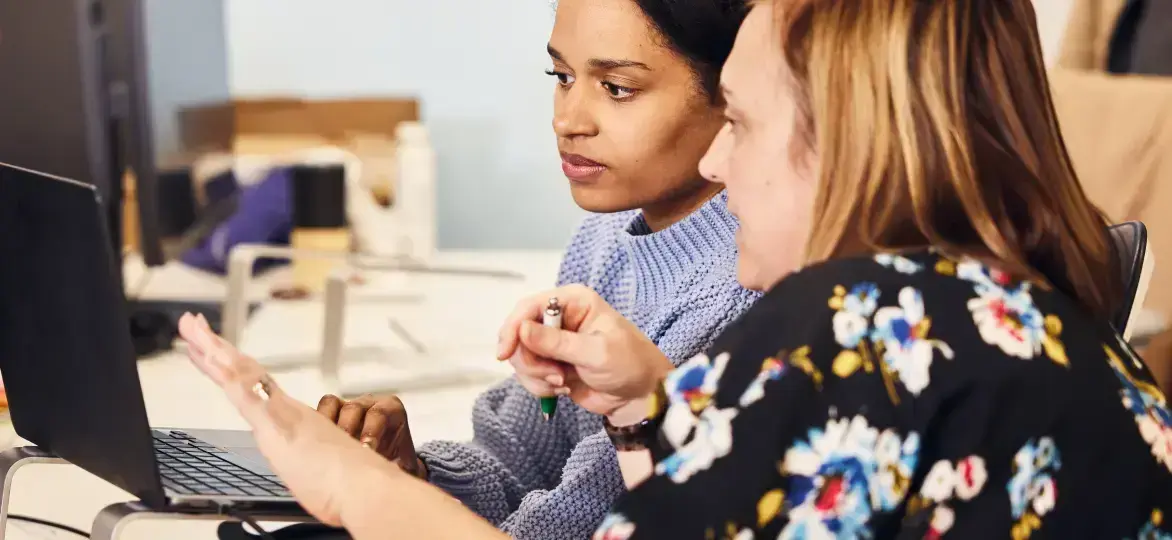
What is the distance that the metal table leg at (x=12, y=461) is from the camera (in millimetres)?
923

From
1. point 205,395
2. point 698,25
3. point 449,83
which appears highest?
point 698,25

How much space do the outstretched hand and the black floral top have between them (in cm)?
16

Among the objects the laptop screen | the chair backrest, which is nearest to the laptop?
the laptop screen

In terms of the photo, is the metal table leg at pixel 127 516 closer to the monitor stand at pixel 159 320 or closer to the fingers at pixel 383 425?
the fingers at pixel 383 425

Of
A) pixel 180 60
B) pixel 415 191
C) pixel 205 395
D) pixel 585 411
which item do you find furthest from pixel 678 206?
pixel 415 191

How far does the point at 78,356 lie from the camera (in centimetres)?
80

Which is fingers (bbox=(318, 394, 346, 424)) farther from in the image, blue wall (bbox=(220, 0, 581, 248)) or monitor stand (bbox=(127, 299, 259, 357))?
blue wall (bbox=(220, 0, 581, 248))

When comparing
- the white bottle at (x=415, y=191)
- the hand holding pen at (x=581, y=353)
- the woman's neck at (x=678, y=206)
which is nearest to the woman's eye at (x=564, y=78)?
the woman's neck at (x=678, y=206)

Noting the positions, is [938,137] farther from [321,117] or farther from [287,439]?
[321,117]

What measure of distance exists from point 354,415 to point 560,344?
0.98 feet

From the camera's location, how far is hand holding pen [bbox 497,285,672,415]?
73cm

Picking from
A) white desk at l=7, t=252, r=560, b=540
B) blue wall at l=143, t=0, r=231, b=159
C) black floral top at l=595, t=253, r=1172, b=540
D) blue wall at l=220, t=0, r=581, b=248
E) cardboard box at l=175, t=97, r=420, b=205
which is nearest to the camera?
black floral top at l=595, t=253, r=1172, b=540

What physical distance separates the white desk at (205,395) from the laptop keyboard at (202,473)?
80 mm

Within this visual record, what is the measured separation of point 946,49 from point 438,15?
2.28 meters
